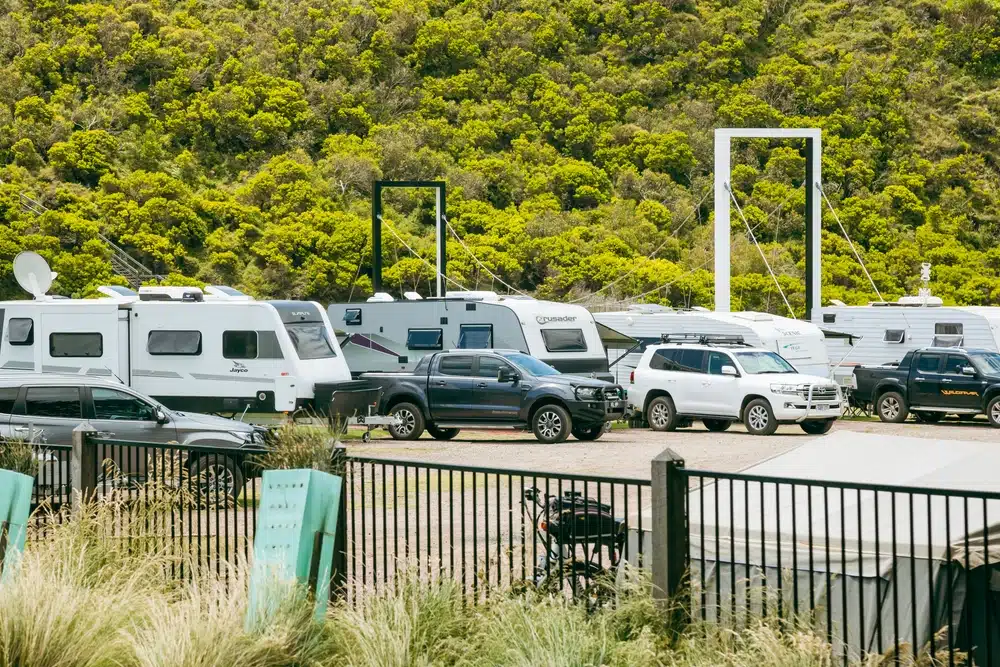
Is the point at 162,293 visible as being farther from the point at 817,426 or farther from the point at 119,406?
the point at 817,426

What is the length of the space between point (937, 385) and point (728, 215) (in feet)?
47.7

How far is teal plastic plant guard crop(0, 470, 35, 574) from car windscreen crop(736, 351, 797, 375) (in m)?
17.9

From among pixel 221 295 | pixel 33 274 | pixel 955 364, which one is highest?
pixel 33 274

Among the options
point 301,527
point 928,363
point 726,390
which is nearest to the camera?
point 301,527

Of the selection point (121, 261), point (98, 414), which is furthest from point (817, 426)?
point (121, 261)

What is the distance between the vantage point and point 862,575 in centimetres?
678

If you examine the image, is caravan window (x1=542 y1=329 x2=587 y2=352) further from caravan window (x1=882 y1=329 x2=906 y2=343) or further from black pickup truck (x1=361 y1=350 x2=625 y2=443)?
caravan window (x1=882 y1=329 x2=906 y2=343)

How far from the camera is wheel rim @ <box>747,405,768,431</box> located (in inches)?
982

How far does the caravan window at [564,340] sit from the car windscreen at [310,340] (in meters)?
4.73

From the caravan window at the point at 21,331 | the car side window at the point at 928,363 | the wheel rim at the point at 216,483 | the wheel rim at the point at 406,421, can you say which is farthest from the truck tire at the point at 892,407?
the wheel rim at the point at 216,483

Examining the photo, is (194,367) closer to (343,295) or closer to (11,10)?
(343,295)

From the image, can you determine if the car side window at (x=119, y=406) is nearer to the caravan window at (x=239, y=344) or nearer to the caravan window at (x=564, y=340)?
the caravan window at (x=239, y=344)

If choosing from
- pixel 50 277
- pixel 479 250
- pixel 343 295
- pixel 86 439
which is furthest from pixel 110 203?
pixel 86 439

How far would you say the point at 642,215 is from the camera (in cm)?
6688
